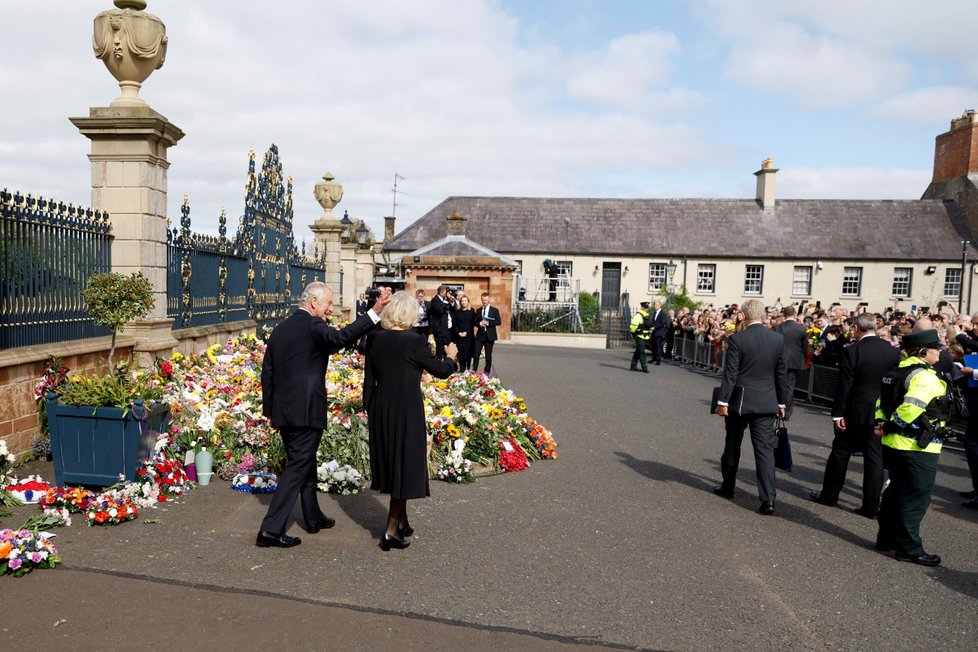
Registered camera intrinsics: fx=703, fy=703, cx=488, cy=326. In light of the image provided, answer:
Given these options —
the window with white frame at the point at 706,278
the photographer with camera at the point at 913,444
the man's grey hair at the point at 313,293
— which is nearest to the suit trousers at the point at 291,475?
the man's grey hair at the point at 313,293

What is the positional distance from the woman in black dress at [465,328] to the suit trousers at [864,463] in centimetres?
932

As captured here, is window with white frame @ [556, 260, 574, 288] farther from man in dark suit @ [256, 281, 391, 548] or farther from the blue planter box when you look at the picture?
man in dark suit @ [256, 281, 391, 548]

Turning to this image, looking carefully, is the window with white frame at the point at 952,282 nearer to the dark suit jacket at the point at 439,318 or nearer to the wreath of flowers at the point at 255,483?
the dark suit jacket at the point at 439,318

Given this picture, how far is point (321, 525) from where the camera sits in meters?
5.37

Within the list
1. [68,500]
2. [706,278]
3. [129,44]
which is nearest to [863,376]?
[68,500]

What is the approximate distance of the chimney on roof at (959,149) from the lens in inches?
1499

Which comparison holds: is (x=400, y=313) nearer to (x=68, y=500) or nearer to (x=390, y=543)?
(x=390, y=543)

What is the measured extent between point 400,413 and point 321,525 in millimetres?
1220

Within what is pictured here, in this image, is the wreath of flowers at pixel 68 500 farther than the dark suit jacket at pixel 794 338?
No

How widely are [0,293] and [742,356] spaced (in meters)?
6.74

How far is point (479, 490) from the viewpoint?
6.66 m

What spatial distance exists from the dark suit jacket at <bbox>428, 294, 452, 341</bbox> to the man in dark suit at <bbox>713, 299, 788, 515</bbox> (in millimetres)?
9395

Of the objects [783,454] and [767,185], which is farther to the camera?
[767,185]

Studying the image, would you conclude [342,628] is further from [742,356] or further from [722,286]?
[722,286]
